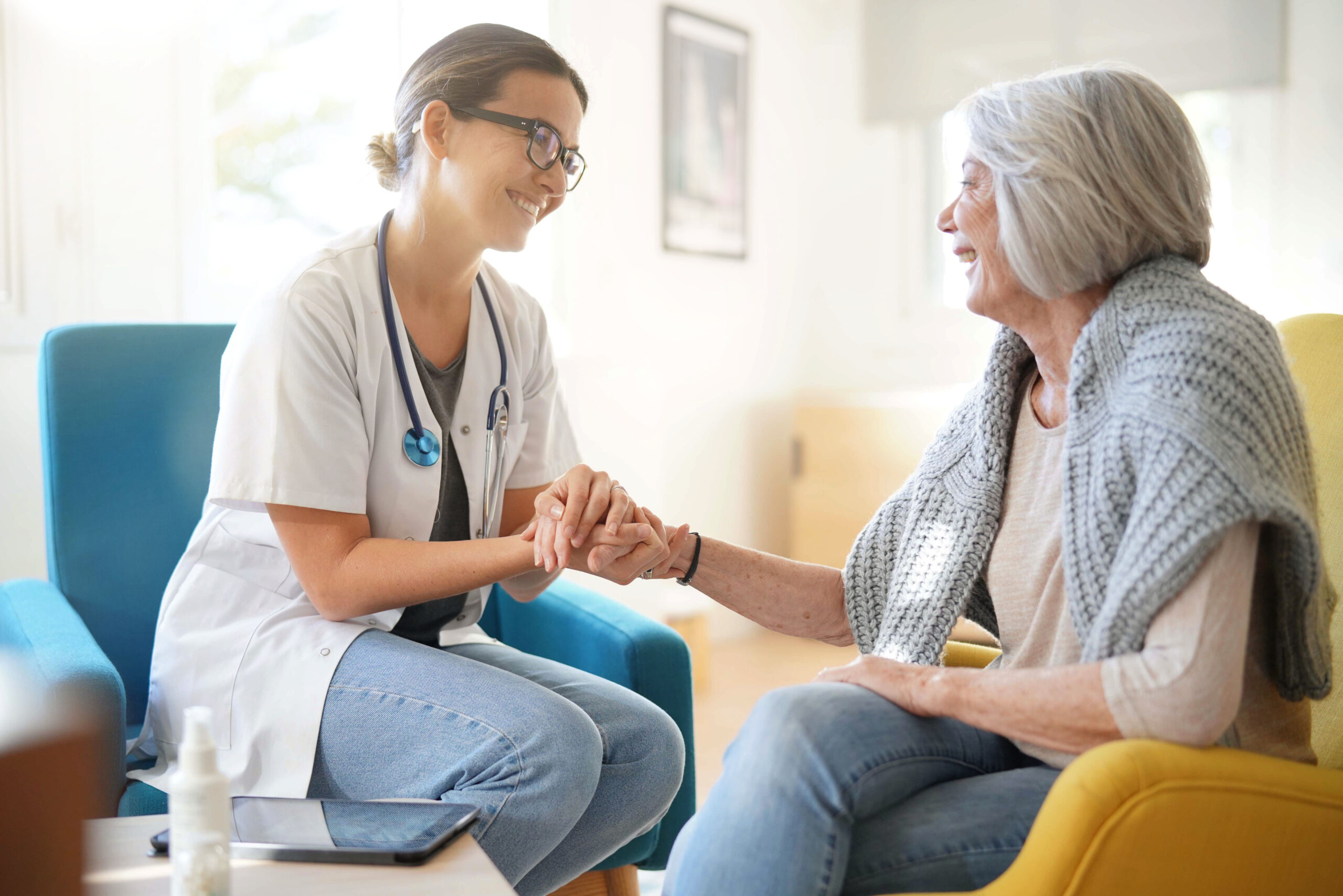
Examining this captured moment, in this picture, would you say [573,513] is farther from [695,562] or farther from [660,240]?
[660,240]

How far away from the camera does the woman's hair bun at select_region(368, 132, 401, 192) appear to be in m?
1.66

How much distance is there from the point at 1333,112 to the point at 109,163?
3824mm

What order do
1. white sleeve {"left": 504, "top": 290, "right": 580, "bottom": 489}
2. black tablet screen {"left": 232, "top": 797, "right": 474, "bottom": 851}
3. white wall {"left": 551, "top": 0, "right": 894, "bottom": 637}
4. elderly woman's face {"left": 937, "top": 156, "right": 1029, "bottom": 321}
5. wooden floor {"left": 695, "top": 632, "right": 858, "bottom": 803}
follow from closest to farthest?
black tablet screen {"left": 232, "top": 797, "right": 474, "bottom": 851}, elderly woman's face {"left": 937, "top": 156, "right": 1029, "bottom": 321}, white sleeve {"left": 504, "top": 290, "right": 580, "bottom": 489}, wooden floor {"left": 695, "top": 632, "right": 858, "bottom": 803}, white wall {"left": 551, "top": 0, "right": 894, "bottom": 637}

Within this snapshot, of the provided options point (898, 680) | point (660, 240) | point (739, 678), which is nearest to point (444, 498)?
point (898, 680)

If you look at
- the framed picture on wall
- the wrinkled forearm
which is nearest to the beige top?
the wrinkled forearm

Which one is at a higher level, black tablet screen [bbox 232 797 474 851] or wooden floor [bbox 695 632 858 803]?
black tablet screen [bbox 232 797 474 851]

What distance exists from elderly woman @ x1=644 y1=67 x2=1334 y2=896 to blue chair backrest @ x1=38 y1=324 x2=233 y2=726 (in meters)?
1.03

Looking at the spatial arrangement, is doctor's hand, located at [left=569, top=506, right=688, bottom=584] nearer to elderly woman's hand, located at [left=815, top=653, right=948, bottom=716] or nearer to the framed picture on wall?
elderly woman's hand, located at [left=815, top=653, right=948, bottom=716]

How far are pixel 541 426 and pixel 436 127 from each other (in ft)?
1.58

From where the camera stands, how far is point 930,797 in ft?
3.61

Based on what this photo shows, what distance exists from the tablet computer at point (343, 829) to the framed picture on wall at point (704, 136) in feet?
9.95

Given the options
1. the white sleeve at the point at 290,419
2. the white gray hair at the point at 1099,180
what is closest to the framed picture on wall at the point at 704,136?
the white sleeve at the point at 290,419

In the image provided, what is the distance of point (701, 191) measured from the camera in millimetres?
4121

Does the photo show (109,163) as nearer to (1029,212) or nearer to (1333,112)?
(1029,212)
